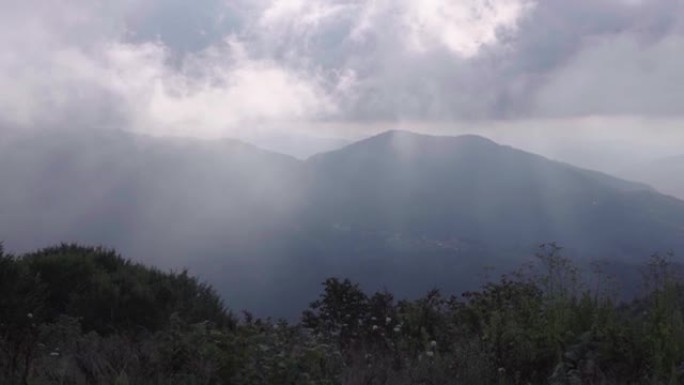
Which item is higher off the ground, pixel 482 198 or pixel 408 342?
pixel 482 198

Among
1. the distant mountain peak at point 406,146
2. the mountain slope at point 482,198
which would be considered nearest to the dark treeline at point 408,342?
the mountain slope at point 482,198

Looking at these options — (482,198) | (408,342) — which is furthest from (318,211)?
(408,342)

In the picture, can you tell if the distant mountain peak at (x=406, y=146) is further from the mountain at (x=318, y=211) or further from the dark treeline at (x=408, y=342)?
the dark treeline at (x=408, y=342)

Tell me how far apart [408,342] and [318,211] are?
37610 mm

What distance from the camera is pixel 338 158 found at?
57312mm

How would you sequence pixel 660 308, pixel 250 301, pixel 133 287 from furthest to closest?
pixel 250 301
pixel 133 287
pixel 660 308

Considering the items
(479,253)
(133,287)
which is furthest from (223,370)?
(479,253)

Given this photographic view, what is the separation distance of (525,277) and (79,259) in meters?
7.45

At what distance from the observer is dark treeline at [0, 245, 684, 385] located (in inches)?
275

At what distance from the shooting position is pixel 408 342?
9.78 metres

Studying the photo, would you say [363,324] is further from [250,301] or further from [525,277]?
[250,301]

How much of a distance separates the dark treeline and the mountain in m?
15.2

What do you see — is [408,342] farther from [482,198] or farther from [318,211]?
[482,198]

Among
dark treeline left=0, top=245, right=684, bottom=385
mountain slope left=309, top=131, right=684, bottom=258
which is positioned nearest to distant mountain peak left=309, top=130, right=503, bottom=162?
mountain slope left=309, top=131, right=684, bottom=258
